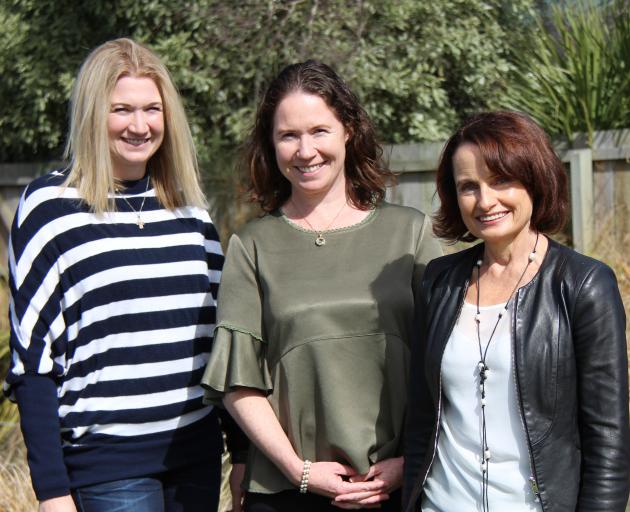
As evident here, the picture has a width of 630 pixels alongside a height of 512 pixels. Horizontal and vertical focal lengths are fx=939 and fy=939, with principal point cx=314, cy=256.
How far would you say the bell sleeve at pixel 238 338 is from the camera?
293 centimetres

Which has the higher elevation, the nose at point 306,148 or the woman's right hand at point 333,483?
the nose at point 306,148

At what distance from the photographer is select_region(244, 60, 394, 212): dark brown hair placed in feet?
10.1

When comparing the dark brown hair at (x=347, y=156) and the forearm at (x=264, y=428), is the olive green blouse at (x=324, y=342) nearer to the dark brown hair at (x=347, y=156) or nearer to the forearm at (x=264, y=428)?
the forearm at (x=264, y=428)

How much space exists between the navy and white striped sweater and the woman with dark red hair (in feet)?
2.79

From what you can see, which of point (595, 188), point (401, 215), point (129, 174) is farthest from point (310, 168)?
point (595, 188)

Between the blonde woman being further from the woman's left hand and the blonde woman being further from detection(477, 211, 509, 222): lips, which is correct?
detection(477, 211, 509, 222): lips

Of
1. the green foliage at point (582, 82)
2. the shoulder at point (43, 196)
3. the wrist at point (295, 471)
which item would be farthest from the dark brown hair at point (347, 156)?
the green foliage at point (582, 82)

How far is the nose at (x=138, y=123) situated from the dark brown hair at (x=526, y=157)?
108cm

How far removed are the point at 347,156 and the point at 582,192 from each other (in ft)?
11.8

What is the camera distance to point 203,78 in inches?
271

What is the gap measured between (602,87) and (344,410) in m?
4.98

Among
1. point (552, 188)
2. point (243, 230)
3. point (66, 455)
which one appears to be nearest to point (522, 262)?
point (552, 188)

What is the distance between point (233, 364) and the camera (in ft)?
9.59

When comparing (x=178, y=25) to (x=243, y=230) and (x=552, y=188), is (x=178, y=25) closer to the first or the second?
(x=243, y=230)
